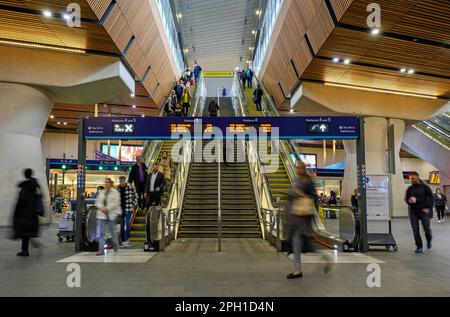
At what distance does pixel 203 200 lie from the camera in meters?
13.1

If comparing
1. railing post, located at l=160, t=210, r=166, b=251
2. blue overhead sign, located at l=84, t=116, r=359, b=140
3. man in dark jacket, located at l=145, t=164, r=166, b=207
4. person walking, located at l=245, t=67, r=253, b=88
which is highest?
person walking, located at l=245, t=67, r=253, b=88

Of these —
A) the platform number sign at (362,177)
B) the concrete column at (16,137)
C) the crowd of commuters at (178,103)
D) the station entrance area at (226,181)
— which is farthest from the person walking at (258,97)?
the platform number sign at (362,177)

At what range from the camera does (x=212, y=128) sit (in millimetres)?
9586

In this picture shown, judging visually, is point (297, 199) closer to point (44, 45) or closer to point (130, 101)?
point (44, 45)

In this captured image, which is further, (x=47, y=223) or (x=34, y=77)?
(x=47, y=223)

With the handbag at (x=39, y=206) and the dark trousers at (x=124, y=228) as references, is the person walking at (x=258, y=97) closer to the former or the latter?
the dark trousers at (x=124, y=228)

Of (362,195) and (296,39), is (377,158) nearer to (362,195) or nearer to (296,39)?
(296,39)

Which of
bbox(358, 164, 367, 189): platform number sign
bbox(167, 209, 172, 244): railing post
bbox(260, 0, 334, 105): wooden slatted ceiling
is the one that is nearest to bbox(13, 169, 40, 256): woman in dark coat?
bbox(167, 209, 172, 244): railing post

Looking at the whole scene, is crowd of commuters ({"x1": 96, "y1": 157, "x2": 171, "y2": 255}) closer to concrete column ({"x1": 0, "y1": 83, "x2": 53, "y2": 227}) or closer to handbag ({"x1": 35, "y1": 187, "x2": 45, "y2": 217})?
handbag ({"x1": 35, "y1": 187, "x2": 45, "y2": 217})

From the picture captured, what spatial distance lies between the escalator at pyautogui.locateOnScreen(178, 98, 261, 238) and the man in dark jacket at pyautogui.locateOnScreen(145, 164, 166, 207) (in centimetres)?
201

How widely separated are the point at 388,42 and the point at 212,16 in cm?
1905

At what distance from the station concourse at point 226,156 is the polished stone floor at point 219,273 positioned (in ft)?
0.13

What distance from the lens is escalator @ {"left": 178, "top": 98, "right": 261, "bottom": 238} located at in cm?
1173

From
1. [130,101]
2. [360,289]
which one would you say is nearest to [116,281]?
[360,289]
